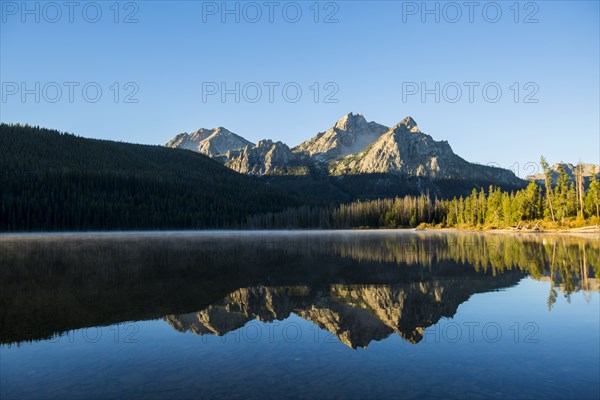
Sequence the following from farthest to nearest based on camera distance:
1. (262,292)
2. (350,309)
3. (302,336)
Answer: (262,292)
(350,309)
(302,336)

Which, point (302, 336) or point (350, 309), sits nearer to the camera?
point (302, 336)

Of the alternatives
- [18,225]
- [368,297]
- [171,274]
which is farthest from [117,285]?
[18,225]

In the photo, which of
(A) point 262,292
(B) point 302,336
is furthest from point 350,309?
(A) point 262,292

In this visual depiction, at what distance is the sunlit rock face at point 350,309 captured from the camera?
1783 cm

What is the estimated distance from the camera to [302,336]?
17.1 metres

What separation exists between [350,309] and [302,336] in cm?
460

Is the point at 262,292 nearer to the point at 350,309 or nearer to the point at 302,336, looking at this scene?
the point at 350,309

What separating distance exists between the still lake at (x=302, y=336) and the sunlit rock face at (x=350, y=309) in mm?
94

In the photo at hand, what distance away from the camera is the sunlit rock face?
58.5ft

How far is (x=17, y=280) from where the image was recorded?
30031mm

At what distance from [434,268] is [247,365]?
1021 inches

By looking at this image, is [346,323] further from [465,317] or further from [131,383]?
[131,383]

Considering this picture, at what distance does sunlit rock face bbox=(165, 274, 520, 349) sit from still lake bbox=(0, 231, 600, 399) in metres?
0.09

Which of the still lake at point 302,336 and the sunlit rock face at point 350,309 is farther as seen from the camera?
the sunlit rock face at point 350,309
